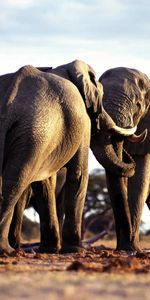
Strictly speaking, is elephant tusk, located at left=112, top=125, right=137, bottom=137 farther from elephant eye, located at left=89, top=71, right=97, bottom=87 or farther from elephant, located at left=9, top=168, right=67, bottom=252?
elephant, located at left=9, top=168, right=67, bottom=252

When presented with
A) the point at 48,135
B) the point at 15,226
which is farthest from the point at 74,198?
the point at 48,135

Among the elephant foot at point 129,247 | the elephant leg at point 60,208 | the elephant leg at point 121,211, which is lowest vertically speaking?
the elephant leg at point 60,208

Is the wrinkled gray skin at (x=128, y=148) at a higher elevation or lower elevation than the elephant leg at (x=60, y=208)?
higher

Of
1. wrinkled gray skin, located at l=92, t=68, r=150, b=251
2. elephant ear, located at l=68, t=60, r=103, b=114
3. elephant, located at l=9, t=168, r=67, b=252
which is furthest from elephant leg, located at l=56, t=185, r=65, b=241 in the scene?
elephant ear, located at l=68, t=60, r=103, b=114

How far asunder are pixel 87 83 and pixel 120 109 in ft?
6.61

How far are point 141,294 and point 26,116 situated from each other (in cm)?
598

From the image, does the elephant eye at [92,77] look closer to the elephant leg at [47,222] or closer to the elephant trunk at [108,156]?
the elephant trunk at [108,156]

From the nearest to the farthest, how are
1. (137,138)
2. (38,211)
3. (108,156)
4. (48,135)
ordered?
(48,135) < (38,211) < (108,156) < (137,138)

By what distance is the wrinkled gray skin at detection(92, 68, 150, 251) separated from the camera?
15398mm

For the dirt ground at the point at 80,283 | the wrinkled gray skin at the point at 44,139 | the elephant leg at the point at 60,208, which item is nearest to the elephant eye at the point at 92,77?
the wrinkled gray skin at the point at 44,139

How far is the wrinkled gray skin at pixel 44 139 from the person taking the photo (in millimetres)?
11250

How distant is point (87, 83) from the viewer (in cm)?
1410

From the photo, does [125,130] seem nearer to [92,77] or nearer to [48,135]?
[92,77]

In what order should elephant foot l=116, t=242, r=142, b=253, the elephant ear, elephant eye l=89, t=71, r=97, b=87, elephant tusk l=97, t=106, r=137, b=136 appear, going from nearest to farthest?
1. the elephant ear
2. elephant eye l=89, t=71, r=97, b=87
3. elephant tusk l=97, t=106, r=137, b=136
4. elephant foot l=116, t=242, r=142, b=253
